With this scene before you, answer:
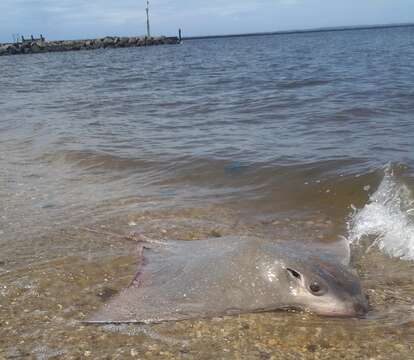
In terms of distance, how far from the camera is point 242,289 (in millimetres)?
3529

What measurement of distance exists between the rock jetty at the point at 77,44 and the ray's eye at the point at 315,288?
70.1m

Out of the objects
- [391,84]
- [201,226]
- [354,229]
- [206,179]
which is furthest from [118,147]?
[391,84]

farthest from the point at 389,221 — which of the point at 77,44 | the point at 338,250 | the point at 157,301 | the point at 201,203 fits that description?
the point at 77,44

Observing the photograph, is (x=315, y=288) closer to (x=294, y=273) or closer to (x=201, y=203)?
(x=294, y=273)

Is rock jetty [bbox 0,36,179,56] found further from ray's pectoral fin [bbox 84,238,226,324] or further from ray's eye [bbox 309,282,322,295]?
ray's eye [bbox 309,282,322,295]

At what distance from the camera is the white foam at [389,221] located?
487 centimetres

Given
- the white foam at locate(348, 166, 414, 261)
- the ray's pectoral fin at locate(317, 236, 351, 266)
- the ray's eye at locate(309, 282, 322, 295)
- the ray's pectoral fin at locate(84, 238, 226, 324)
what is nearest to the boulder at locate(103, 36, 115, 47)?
the white foam at locate(348, 166, 414, 261)

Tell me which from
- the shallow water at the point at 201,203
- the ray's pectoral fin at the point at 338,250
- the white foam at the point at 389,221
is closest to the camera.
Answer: the shallow water at the point at 201,203

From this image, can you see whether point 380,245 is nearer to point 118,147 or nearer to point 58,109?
point 118,147

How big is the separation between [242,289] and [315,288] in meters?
0.52

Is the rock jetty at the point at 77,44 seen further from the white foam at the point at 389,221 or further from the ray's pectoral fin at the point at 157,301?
the ray's pectoral fin at the point at 157,301

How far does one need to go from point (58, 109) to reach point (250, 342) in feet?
42.5

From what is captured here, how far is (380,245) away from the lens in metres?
4.96

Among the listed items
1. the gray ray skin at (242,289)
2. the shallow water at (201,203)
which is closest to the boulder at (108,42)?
the shallow water at (201,203)
